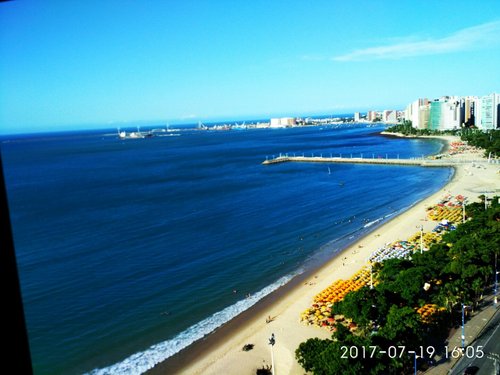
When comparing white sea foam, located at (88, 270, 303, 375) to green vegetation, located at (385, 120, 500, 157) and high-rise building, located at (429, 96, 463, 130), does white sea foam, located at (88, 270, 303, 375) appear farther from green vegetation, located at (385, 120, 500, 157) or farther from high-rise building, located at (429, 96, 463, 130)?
high-rise building, located at (429, 96, 463, 130)

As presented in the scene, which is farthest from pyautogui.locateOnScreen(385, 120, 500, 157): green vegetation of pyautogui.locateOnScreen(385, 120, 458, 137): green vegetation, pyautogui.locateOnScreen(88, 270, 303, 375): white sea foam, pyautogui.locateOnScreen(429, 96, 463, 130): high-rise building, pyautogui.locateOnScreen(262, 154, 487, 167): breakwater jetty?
pyautogui.locateOnScreen(88, 270, 303, 375): white sea foam

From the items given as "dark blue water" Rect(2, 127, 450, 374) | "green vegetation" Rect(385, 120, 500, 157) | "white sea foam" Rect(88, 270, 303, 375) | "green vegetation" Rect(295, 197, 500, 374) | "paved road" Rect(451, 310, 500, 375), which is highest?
"green vegetation" Rect(385, 120, 500, 157)

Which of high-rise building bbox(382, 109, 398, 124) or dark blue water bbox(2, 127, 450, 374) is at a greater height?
high-rise building bbox(382, 109, 398, 124)

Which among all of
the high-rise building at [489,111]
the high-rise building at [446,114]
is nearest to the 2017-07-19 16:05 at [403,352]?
the high-rise building at [489,111]

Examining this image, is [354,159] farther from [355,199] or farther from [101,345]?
[101,345]

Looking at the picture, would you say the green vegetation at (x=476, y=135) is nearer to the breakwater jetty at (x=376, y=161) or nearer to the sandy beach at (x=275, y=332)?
the breakwater jetty at (x=376, y=161)

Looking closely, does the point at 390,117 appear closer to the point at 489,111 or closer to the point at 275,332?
the point at 489,111
